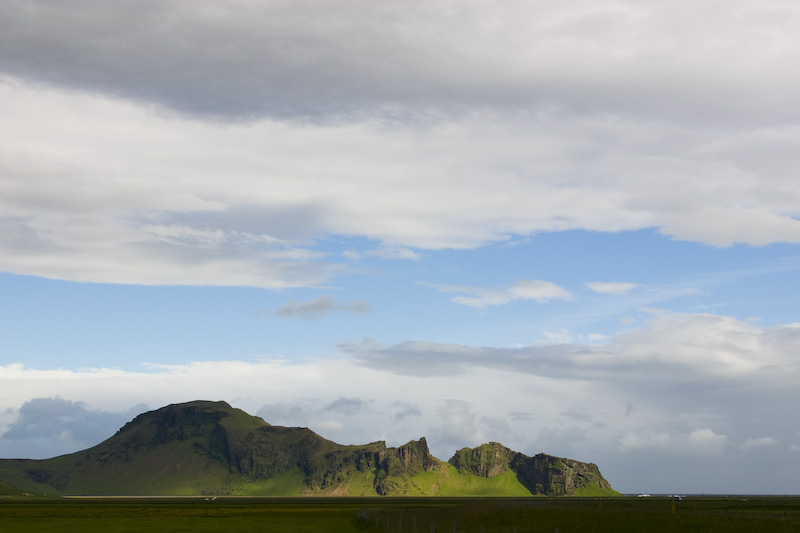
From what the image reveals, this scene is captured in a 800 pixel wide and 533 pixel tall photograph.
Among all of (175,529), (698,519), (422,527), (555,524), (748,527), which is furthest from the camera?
(175,529)

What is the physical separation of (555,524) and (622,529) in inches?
381

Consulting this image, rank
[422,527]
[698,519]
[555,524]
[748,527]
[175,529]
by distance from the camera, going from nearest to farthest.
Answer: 1. [748,527]
2. [698,519]
3. [555,524]
4. [422,527]
5. [175,529]

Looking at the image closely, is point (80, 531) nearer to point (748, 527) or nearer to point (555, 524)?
point (555, 524)

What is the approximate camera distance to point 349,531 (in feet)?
288

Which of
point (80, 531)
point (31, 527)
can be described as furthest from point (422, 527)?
point (31, 527)

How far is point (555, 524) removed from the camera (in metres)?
70.4

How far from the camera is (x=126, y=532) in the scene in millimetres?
88125

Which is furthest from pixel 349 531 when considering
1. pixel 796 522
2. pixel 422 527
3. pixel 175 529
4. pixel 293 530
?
pixel 796 522

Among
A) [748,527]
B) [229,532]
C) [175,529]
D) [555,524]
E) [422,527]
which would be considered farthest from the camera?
[175,529]

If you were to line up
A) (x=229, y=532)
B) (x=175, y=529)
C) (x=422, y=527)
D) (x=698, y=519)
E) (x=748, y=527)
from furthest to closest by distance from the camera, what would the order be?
(x=175, y=529) < (x=229, y=532) < (x=422, y=527) < (x=698, y=519) < (x=748, y=527)

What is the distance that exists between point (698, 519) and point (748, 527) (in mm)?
5707

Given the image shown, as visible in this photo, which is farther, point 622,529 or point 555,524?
point 555,524

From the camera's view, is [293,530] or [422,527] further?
[293,530]

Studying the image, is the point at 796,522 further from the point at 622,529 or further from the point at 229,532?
the point at 229,532
